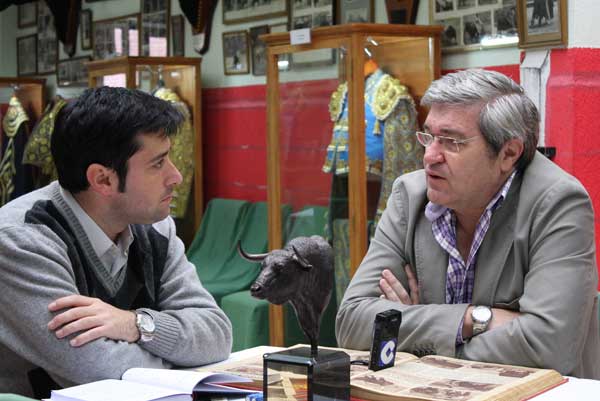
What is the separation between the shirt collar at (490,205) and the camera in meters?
2.89

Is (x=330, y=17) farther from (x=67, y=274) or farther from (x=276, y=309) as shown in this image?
(x=67, y=274)

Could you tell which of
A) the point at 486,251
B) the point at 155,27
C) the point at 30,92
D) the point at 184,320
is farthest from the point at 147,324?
the point at 30,92

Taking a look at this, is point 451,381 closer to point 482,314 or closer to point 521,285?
point 482,314

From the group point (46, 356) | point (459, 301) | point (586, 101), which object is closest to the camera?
point (46, 356)

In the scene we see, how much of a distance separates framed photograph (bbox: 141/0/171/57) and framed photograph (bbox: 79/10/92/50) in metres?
1.03

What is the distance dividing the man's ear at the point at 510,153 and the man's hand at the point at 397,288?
1.44 ft

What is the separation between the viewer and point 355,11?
21.0 ft

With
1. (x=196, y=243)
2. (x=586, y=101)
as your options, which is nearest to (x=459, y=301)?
(x=586, y=101)

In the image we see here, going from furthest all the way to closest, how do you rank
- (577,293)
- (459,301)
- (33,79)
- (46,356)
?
1. (33,79)
2. (459,301)
3. (577,293)
4. (46,356)

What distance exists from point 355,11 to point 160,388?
4.55 m

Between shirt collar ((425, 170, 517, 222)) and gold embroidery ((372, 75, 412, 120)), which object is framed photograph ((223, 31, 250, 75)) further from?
shirt collar ((425, 170, 517, 222))

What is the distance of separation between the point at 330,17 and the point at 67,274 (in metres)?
4.39

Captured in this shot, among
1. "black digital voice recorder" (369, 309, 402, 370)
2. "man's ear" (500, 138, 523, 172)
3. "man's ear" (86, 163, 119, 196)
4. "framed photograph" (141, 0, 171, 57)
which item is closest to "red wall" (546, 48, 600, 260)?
"man's ear" (500, 138, 523, 172)

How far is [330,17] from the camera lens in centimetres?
657
